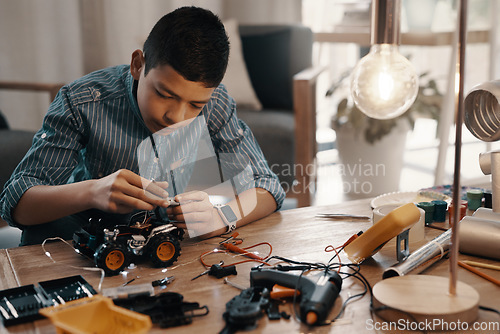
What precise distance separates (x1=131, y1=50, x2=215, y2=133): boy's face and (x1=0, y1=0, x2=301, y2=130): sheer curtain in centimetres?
149

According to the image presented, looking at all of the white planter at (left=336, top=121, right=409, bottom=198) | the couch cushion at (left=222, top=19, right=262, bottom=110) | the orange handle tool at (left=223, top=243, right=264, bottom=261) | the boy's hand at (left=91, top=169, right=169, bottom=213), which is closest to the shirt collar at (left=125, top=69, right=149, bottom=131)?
the boy's hand at (left=91, top=169, right=169, bottom=213)

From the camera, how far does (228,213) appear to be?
112 cm

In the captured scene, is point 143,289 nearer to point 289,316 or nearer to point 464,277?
point 289,316

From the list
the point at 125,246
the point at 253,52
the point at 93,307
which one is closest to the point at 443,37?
the point at 253,52

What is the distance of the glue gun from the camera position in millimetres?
739

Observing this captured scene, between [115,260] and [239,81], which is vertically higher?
Answer: [239,81]

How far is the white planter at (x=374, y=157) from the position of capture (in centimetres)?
273

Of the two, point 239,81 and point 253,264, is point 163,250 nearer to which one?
point 253,264

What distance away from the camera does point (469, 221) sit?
100 cm

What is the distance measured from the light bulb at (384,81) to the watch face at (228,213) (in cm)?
37

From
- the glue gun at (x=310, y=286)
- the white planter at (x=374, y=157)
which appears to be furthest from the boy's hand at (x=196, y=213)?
the white planter at (x=374, y=157)

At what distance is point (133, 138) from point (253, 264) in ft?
1.70

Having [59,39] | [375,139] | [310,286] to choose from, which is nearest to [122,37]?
[59,39]

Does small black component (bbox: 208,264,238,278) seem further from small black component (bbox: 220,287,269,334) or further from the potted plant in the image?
the potted plant
